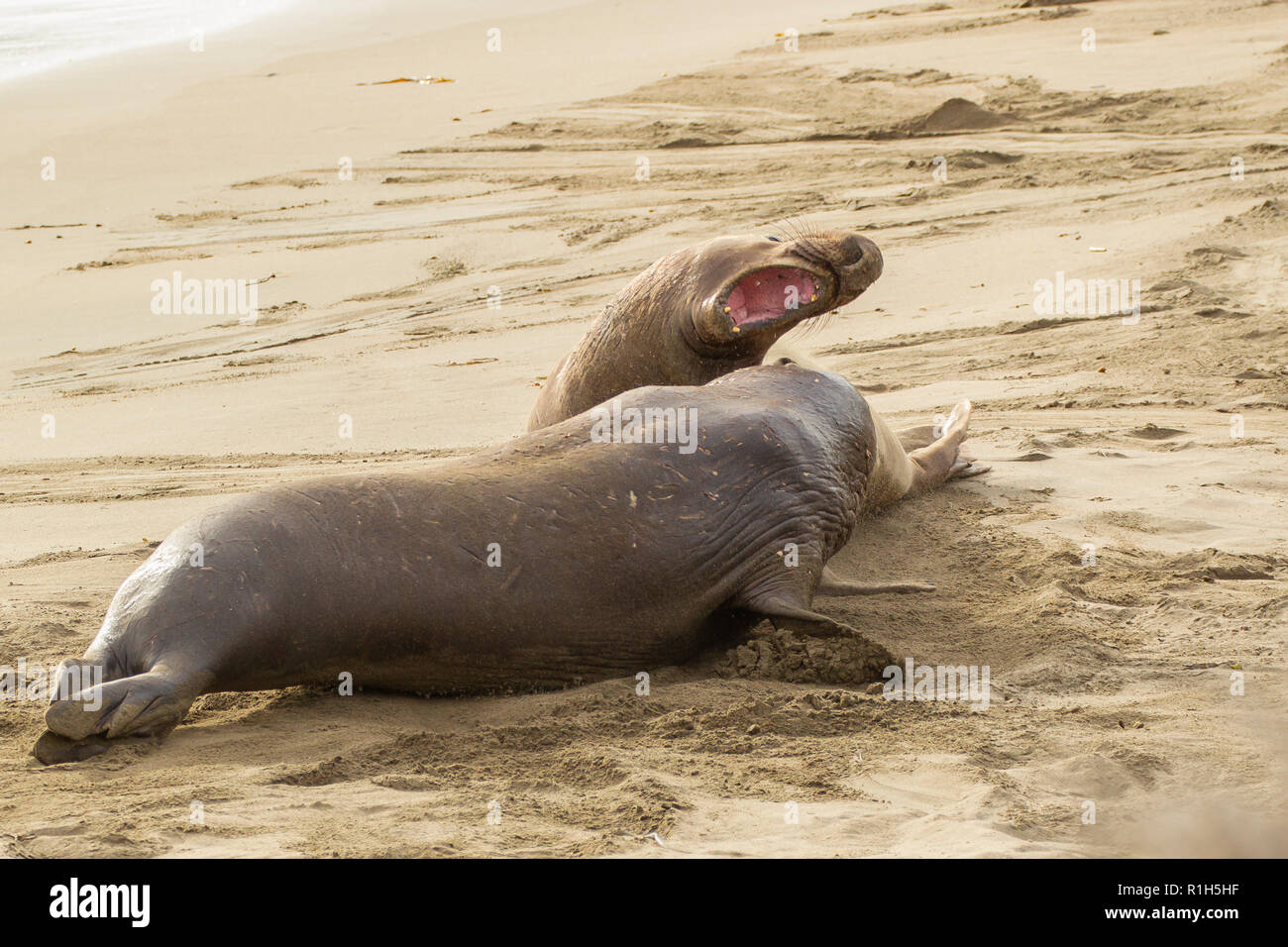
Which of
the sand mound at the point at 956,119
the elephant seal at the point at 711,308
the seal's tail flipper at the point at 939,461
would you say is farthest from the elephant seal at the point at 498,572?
the sand mound at the point at 956,119

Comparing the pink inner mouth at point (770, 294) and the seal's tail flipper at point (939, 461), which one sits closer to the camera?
the pink inner mouth at point (770, 294)

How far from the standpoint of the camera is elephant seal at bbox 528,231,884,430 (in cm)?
619

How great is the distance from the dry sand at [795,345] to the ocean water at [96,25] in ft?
10.6

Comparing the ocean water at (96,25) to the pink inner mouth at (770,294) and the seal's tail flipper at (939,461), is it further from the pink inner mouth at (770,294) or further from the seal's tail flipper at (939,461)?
the seal's tail flipper at (939,461)

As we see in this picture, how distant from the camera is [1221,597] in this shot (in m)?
5.15

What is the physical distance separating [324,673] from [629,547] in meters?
1.03

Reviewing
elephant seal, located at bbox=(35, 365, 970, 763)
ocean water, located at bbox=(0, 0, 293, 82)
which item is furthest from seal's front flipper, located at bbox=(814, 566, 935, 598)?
ocean water, located at bbox=(0, 0, 293, 82)

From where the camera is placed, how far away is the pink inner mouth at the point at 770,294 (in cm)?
624

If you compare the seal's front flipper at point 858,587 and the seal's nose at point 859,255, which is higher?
the seal's nose at point 859,255

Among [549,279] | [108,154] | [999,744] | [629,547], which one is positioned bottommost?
[999,744]

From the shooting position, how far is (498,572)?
4594 mm

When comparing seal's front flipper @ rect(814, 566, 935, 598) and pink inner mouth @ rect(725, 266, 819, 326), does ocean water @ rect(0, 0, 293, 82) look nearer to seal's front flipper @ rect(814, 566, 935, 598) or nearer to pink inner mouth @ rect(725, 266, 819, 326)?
pink inner mouth @ rect(725, 266, 819, 326)
